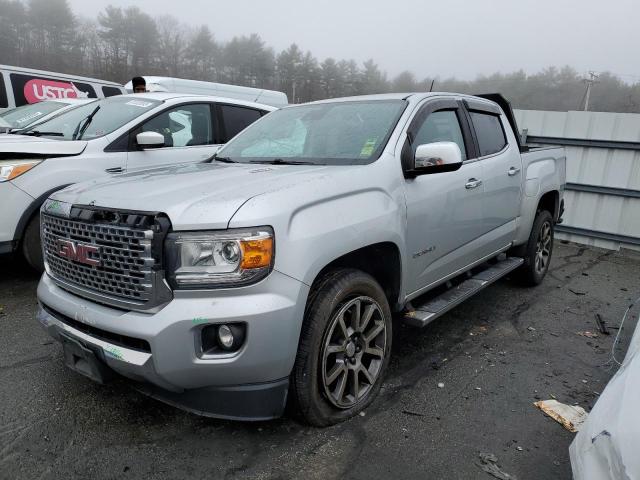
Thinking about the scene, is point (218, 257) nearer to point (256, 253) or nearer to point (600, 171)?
point (256, 253)

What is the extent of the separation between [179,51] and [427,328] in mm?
44843

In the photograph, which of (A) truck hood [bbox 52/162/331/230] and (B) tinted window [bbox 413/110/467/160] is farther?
(B) tinted window [bbox 413/110/467/160]

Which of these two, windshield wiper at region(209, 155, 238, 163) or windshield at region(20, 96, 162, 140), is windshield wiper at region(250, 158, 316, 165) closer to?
windshield wiper at region(209, 155, 238, 163)

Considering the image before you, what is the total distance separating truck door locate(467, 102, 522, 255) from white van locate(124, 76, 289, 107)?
250 inches

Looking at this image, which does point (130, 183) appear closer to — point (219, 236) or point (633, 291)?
point (219, 236)

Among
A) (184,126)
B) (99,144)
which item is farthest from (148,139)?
(184,126)

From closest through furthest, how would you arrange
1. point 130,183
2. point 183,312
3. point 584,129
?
point 183,312 → point 130,183 → point 584,129

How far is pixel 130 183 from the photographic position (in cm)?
256

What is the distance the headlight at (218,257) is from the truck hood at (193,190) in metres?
0.06

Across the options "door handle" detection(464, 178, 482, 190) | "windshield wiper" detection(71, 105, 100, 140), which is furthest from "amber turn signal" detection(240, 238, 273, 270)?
"windshield wiper" detection(71, 105, 100, 140)

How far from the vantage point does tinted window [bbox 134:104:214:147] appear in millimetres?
5088

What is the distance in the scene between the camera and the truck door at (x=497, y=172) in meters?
3.93

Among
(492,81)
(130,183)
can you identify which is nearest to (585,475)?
(130,183)

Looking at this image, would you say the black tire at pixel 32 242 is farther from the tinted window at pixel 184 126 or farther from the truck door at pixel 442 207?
the truck door at pixel 442 207
